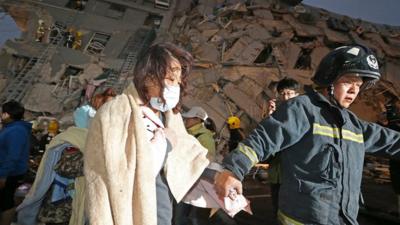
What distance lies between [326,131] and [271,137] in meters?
0.37

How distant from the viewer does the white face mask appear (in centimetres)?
178

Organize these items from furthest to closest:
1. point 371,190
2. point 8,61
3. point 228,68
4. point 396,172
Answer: point 8,61
point 228,68
point 371,190
point 396,172

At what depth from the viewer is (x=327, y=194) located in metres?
1.71

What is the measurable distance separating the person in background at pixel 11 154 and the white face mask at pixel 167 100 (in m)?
2.35

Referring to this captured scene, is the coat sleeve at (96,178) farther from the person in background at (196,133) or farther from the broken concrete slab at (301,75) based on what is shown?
the broken concrete slab at (301,75)

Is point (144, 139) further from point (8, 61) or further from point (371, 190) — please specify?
point (8, 61)

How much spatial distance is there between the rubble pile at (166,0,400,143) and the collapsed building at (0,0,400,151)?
43 mm

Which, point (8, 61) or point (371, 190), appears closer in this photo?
point (371, 190)

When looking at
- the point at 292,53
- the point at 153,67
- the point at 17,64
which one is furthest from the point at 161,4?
the point at 153,67

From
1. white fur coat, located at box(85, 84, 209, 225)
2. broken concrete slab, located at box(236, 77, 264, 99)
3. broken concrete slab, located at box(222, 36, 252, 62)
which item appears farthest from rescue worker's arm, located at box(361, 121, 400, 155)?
broken concrete slab, located at box(222, 36, 252, 62)

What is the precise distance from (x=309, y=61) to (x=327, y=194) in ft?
42.3

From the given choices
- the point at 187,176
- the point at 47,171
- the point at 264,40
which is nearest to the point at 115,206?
the point at 187,176

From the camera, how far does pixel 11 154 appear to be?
10.6ft

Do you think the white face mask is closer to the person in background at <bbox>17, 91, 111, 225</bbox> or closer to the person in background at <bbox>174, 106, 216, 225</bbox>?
the person in background at <bbox>17, 91, 111, 225</bbox>
